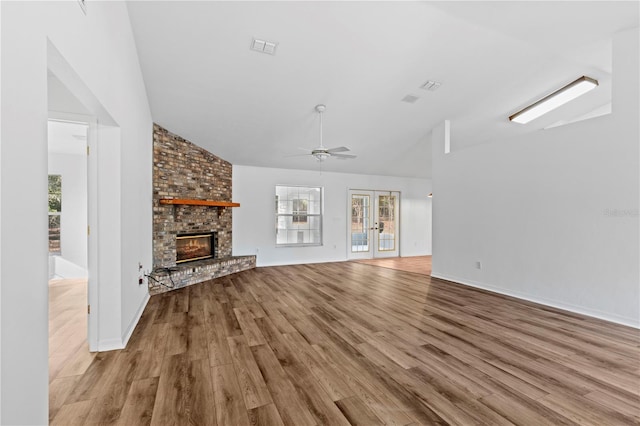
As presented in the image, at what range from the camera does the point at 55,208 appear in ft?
19.9

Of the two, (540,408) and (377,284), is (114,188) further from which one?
(377,284)

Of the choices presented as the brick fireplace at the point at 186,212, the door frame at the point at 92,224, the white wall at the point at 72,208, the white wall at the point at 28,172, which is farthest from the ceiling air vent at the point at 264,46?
the white wall at the point at 72,208

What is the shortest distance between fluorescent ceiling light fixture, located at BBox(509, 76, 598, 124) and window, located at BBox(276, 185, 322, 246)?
4.75 meters

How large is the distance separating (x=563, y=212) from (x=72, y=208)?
903cm

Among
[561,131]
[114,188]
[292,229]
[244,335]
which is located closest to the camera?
[114,188]

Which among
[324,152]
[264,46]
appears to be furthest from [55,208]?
[324,152]

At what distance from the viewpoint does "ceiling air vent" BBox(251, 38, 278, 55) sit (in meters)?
3.23

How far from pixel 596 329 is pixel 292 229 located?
19.0 ft

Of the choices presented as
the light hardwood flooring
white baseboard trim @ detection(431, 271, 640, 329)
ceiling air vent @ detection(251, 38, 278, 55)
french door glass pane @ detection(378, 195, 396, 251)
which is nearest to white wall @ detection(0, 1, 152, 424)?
ceiling air vent @ detection(251, 38, 278, 55)

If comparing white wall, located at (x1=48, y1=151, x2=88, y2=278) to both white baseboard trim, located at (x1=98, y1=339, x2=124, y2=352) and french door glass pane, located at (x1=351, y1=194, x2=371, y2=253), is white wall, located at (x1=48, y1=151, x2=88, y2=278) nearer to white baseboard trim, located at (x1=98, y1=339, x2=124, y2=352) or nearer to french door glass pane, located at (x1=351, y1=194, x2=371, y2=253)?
white baseboard trim, located at (x1=98, y1=339, x2=124, y2=352)

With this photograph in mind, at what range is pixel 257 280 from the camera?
5.33 metres

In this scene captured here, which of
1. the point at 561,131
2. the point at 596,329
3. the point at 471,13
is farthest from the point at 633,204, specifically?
the point at 471,13

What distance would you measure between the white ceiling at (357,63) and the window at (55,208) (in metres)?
3.36

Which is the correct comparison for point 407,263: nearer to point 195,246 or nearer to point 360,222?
point 360,222
